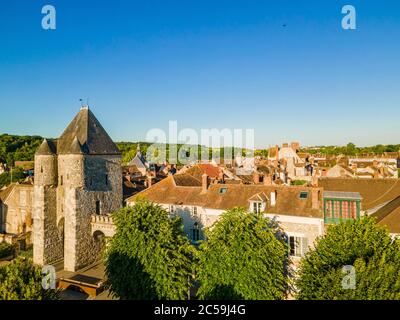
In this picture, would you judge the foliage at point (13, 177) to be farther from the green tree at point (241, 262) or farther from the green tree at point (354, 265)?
the green tree at point (354, 265)

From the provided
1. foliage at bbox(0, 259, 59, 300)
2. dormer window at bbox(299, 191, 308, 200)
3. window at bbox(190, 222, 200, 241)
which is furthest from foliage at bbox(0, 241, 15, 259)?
dormer window at bbox(299, 191, 308, 200)

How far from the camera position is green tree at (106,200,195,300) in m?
20.2

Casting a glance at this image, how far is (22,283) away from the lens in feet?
47.0

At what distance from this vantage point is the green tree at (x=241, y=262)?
1878cm

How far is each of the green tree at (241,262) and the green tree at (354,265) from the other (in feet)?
7.18

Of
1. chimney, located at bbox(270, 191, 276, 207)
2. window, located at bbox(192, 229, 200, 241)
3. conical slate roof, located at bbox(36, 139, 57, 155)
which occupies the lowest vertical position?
window, located at bbox(192, 229, 200, 241)

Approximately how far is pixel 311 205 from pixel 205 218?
883 cm

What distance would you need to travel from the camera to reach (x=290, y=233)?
76.5ft

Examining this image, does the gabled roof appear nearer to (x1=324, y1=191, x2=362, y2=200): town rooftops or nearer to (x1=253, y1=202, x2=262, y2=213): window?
(x1=253, y1=202, x2=262, y2=213): window

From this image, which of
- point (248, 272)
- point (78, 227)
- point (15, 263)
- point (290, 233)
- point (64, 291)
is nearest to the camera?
point (15, 263)

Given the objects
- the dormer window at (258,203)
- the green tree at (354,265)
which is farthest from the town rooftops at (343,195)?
the dormer window at (258,203)

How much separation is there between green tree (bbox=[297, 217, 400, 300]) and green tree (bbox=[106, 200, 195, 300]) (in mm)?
7653
